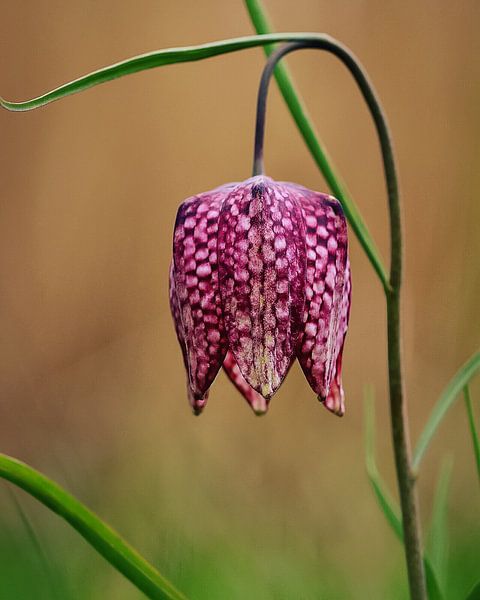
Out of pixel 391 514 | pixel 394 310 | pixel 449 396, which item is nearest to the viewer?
pixel 394 310

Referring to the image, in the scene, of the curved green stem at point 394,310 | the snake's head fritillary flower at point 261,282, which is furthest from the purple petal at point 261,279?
the curved green stem at point 394,310

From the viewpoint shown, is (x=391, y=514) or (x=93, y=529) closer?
(x=93, y=529)

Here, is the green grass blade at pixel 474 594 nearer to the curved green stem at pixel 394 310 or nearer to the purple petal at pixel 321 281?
the curved green stem at pixel 394 310

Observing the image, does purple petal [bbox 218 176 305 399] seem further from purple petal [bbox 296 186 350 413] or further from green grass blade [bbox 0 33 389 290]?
green grass blade [bbox 0 33 389 290]

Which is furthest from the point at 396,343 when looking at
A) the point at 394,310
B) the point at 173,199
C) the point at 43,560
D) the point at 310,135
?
the point at 173,199

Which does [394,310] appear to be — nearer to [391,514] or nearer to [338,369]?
[338,369]
